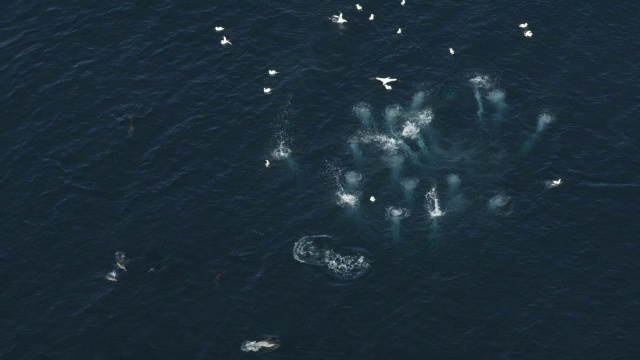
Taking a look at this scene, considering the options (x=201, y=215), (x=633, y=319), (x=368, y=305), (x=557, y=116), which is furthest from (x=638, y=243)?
(x=201, y=215)

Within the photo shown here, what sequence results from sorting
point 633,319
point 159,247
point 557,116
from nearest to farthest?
point 633,319
point 159,247
point 557,116

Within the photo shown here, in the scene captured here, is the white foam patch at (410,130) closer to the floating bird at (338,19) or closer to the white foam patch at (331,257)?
the white foam patch at (331,257)

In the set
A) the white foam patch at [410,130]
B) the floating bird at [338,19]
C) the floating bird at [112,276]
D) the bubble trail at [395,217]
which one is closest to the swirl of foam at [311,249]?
the bubble trail at [395,217]

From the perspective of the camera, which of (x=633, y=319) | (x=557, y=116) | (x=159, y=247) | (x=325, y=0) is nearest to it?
(x=633, y=319)

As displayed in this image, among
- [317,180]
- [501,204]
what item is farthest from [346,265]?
[501,204]

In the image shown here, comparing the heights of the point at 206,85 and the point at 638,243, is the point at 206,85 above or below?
above

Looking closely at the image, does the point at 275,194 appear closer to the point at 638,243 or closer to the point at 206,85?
the point at 206,85

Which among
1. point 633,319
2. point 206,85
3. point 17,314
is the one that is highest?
point 206,85
